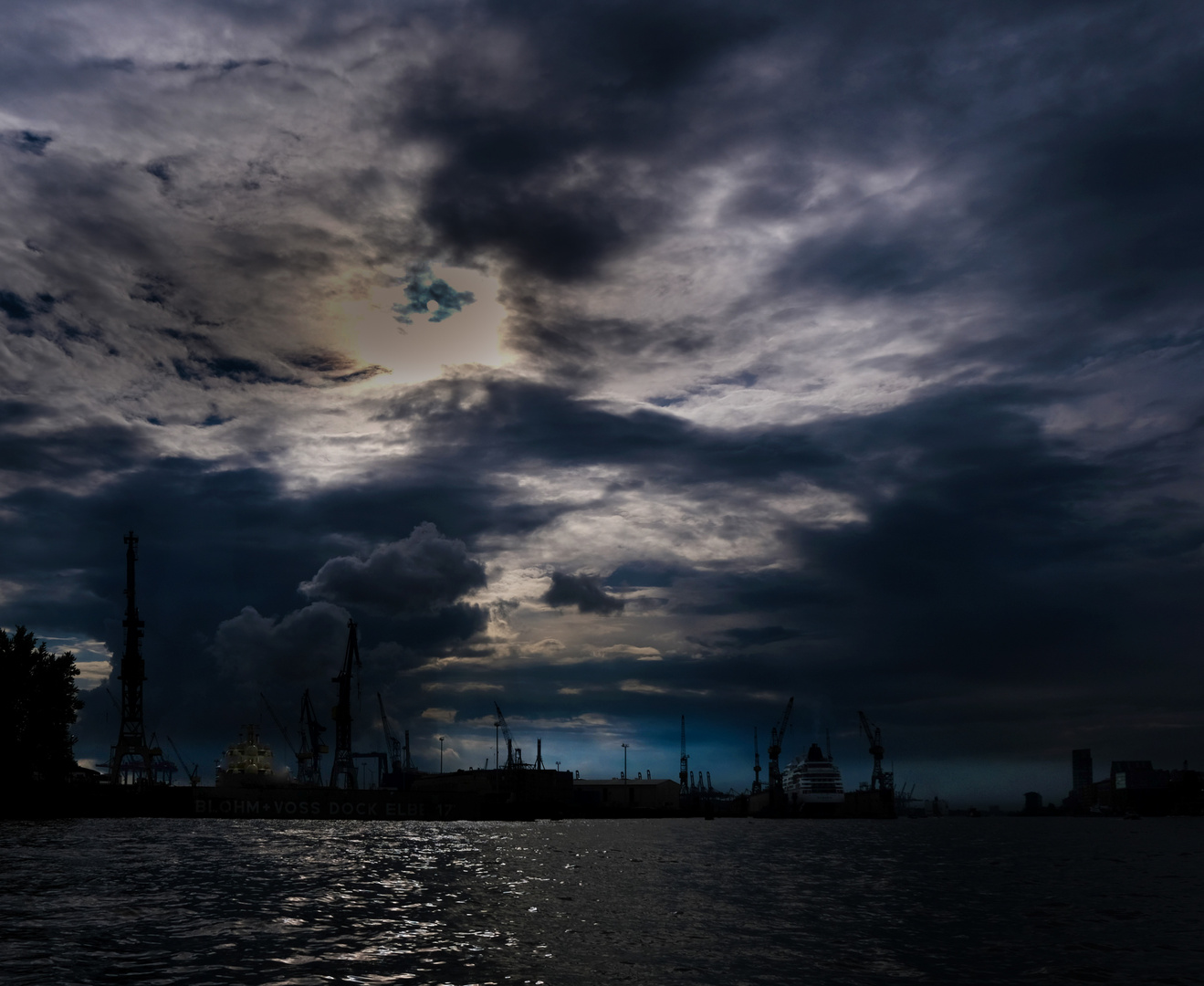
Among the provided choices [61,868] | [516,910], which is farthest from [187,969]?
[61,868]

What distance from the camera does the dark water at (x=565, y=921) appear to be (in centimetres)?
2428

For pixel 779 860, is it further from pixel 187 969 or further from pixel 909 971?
pixel 187 969

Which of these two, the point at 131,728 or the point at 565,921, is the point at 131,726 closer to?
the point at 131,728

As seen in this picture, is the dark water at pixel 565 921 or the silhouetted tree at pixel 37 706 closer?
Answer: the dark water at pixel 565 921

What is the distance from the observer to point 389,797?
181 meters

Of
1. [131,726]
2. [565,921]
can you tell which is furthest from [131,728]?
[565,921]

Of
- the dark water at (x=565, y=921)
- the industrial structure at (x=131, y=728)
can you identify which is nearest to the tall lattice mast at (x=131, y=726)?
the industrial structure at (x=131, y=728)

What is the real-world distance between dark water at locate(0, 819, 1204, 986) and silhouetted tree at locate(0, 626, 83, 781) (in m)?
63.9

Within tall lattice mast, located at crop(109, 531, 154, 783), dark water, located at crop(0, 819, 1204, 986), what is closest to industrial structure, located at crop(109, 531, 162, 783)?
tall lattice mast, located at crop(109, 531, 154, 783)

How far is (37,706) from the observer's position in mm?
123562

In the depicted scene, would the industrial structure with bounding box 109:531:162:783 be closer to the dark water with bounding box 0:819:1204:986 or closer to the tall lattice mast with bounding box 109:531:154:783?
the tall lattice mast with bounding box 109:531:154:783

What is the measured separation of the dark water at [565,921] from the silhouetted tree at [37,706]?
6388 centimetres

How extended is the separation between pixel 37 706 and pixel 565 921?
117943 millimetres

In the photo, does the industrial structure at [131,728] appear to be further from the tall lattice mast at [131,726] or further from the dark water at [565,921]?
the dark water at [565,921]
